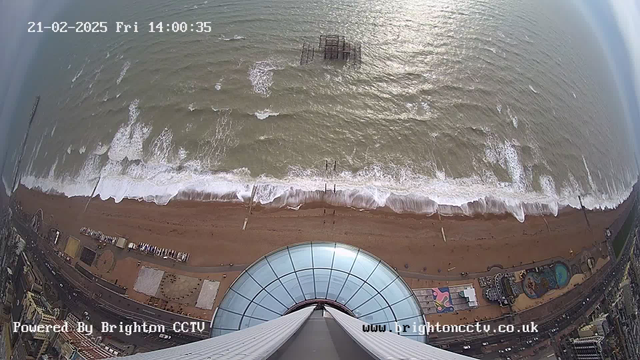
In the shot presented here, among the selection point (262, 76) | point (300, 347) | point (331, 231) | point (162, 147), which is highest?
point (262, 76)

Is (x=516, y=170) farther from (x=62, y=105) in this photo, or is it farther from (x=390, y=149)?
(x=62, y=105)

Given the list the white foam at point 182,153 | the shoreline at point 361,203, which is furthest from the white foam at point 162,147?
the shoreline at point 361,203

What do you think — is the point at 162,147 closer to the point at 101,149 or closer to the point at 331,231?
the point at 101,149

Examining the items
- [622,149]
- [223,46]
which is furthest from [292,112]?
[622,149]

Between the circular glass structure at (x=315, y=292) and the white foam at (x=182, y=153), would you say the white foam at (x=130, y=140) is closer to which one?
the white foam at (x=182, y=153)

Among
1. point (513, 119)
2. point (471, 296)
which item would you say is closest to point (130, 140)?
point (471, 296)

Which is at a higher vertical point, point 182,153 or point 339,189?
point 182,153

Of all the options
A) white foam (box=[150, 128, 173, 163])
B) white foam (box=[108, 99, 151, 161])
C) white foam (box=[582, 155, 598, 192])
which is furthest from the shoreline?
white foam (box=[108, 99, 151, 161])
